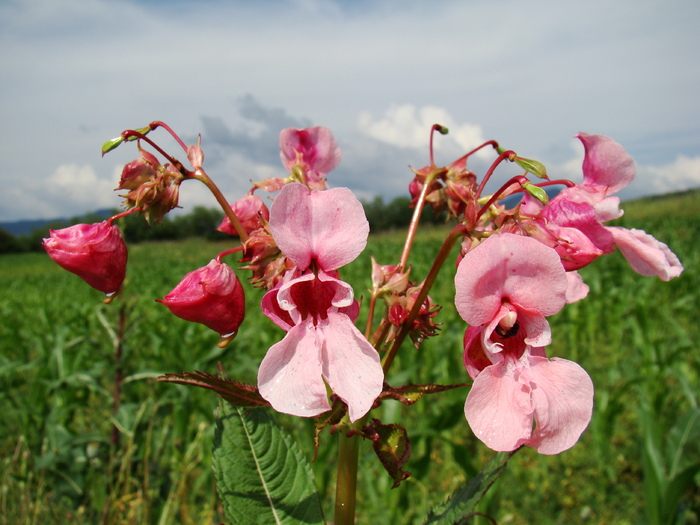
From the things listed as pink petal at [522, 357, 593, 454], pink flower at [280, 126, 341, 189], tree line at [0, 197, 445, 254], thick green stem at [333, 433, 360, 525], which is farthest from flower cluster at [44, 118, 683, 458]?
tree line at [0, 197, 445, 254]

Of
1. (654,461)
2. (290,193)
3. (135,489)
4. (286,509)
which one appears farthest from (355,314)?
(135,489)

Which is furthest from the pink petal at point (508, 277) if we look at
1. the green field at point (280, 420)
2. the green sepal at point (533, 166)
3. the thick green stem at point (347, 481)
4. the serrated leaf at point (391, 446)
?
the green field at point (280, 420)

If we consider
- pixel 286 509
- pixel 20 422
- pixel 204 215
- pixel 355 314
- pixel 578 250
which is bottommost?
pixel 204 215

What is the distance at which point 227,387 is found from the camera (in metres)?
1.19

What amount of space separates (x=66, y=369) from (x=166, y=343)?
1.45 metres

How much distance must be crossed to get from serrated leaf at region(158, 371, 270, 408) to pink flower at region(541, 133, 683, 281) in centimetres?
79

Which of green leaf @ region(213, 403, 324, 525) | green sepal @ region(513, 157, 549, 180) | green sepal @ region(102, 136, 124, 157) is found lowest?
green leaf @ region(213, 403, 324, 525)

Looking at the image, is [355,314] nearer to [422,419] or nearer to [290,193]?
[290,193]

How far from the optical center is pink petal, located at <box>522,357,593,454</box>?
3.08 feet

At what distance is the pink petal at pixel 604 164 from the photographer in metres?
1.26

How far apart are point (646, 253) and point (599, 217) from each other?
0.14m

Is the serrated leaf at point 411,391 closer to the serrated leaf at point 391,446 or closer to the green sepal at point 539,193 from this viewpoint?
the serrated leaf at point 391,446

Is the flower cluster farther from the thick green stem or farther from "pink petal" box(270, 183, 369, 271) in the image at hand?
the thick green stem

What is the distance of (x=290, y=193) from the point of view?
3.29ft
